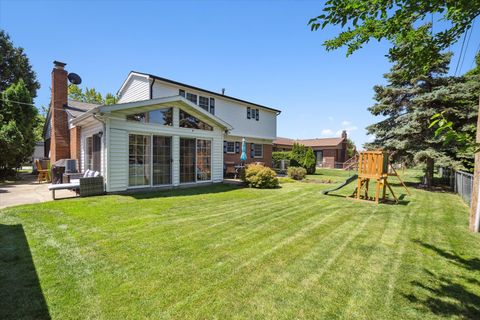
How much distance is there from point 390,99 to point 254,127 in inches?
396

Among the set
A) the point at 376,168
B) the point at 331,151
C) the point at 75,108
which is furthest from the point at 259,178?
the point at 331,151

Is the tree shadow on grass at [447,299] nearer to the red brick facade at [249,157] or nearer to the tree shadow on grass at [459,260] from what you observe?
the tree shadow on grass at [459,260]

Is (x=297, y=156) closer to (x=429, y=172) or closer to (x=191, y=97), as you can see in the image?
(x=429, y=172)

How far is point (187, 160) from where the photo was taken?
1109cm

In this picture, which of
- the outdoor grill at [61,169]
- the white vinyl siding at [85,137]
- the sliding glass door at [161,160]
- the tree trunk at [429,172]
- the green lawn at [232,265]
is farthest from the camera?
the tree trunk at [429,172]

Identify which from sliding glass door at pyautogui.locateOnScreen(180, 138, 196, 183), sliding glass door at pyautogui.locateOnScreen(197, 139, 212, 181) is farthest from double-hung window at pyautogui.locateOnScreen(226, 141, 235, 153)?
sliding glass door at pyautogui.locateOnScreen(180, 138, 196, 183)

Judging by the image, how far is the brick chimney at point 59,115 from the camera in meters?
13.4

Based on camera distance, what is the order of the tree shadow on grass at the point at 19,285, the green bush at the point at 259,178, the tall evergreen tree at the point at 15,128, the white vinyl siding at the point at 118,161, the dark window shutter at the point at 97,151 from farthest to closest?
1. the tall evergreen tree at the point at 15,128
2. the green bush at the point at 259,178
3. the dark window shutter at the point at 97,151
4. the white vinyl siding at the point at 118,161
5. the tree shadow on grass at the point at 19,285

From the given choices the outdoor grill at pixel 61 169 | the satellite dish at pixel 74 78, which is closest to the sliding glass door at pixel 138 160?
the outdoor grill at pixel 61 169

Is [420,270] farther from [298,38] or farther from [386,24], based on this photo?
[298,38]

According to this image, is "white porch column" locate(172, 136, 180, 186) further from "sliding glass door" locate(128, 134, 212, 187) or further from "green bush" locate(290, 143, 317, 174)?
"green bush" locate(290, 143, 317, 174)

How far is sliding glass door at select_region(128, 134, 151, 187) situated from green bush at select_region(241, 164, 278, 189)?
4917 millimetres

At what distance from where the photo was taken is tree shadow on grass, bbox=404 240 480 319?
2479 mm

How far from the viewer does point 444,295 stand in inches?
109
